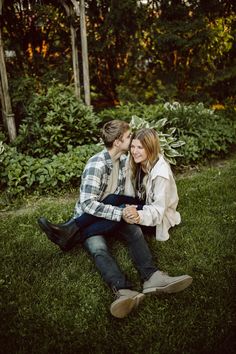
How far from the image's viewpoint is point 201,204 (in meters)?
4.40

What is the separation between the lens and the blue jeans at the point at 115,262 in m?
2.81

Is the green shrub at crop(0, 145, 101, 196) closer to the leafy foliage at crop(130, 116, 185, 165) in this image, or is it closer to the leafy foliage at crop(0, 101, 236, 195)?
the leafy foliage at crop(0, 101, 236, 195)

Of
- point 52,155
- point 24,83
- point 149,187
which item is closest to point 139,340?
point 149,187

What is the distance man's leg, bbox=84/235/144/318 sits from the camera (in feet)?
8.40

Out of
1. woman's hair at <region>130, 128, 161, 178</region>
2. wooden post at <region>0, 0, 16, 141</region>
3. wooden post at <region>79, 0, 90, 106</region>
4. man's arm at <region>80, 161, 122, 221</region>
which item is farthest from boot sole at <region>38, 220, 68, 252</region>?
wooden post at <region>79, 0, 90, 106</region>

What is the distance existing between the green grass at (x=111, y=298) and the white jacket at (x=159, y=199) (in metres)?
0.20

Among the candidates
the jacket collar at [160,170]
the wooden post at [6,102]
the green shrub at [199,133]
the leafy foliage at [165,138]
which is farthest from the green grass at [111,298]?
the wooden post at [6,102]

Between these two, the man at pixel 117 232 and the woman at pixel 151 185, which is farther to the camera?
the woman at pixel 151 185

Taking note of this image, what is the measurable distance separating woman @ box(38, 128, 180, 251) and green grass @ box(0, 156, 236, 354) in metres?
0.29

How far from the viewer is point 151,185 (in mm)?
3422

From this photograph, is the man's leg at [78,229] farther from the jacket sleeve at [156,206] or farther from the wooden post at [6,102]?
the wooden post at [6,102]

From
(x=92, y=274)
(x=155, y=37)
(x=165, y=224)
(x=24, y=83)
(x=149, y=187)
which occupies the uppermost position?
(x=155, y=37)

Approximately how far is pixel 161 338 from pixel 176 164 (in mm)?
3685

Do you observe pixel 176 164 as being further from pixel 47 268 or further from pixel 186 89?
pixel 47 268
